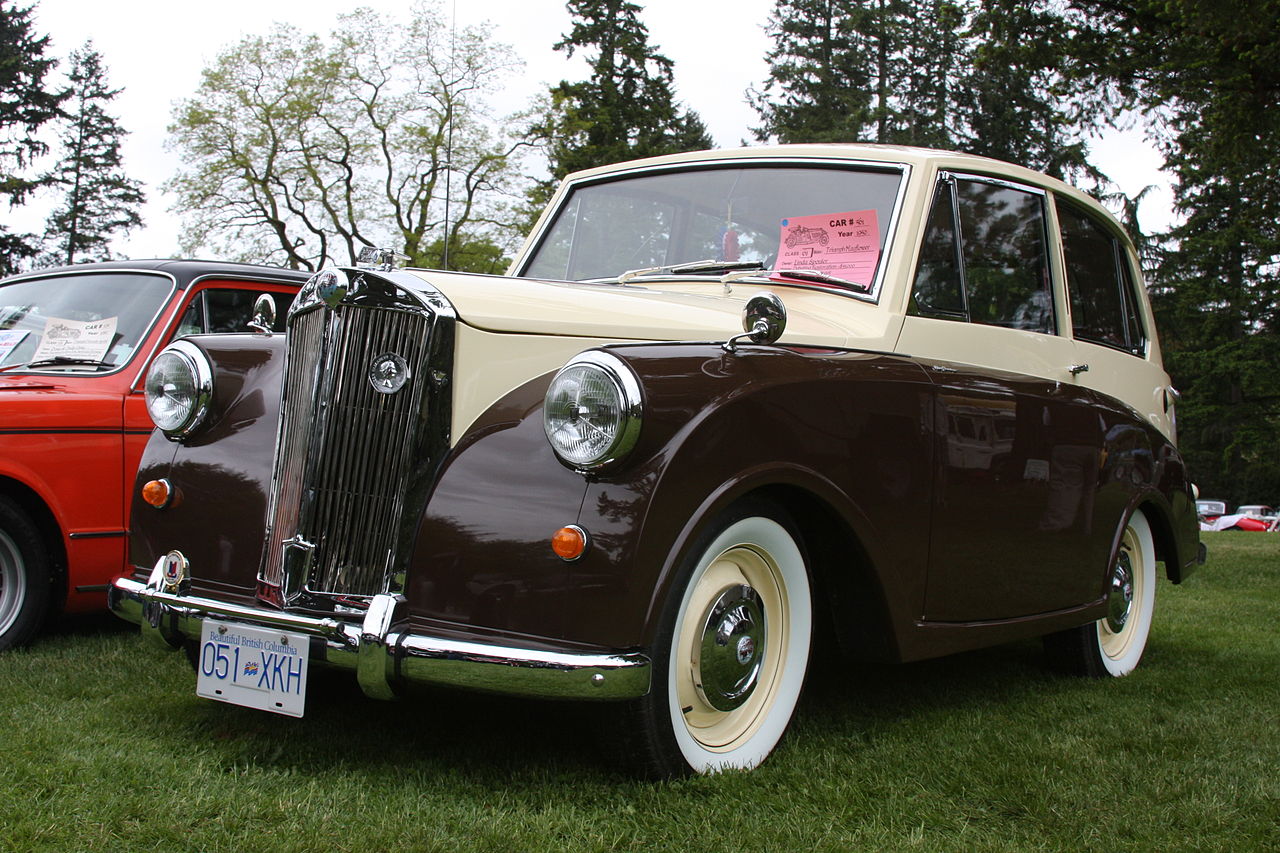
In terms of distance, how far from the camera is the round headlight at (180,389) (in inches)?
132

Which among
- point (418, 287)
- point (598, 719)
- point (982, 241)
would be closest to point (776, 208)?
point (982, 241)

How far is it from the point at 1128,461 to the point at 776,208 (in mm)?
1806

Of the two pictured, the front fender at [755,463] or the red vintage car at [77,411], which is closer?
the front fender at [755,463]

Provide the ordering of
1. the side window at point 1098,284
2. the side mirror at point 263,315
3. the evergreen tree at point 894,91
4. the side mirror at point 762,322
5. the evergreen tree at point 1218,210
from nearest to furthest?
the side mirror at point 762,322, the side mirror at point 263,315, the side window at point 1098,284, the evergreen tree at point 1218,210, the evergreen tree at point 894,91

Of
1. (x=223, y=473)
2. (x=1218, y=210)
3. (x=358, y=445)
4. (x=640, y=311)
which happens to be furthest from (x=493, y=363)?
(x=1218, y=210)

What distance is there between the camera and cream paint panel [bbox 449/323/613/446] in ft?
9.29

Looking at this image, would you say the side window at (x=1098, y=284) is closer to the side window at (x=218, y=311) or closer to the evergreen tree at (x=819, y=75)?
the side window at (x=218, y=311)

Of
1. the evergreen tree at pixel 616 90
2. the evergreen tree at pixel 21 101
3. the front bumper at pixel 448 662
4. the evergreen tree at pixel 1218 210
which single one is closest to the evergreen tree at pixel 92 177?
the evergreen tree at pixel 21 101

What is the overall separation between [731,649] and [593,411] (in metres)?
0.77

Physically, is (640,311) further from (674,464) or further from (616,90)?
(616,90)

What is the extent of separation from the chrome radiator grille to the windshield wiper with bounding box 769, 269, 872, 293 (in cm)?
144

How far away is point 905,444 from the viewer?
10.9ft

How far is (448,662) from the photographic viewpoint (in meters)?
2.50

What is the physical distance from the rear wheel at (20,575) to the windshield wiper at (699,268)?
2.60 m
